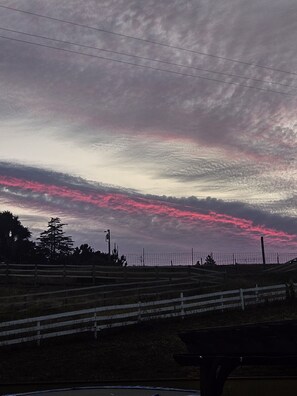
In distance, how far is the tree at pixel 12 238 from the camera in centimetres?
6800

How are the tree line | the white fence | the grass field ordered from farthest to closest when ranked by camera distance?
the tree line
the white fence
the grass field

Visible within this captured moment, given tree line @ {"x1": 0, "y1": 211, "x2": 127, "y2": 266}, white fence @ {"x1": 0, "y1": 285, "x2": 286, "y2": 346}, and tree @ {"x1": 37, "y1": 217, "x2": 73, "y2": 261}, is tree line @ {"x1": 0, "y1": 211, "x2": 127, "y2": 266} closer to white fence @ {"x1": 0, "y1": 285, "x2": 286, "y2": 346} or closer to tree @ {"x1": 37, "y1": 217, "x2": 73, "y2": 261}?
tree @ {"x1": 37, "y1": 217, "x2": 73, "y2": 261}

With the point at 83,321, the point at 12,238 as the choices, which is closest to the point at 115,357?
the point at 83,321

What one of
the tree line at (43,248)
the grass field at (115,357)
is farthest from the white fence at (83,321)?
the tree line at (43,248)

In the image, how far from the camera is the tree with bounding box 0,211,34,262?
68.0 meters

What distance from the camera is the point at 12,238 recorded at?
7925 centimetres

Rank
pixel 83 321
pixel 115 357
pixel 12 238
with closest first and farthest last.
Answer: pixel 115 357 < pixel 83 321 < pixel 12 238

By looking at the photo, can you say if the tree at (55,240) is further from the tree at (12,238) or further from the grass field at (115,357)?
the grass field at (115,357)

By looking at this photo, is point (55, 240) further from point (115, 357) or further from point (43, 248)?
point (115, 357)

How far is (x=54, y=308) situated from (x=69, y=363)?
9.24 metres

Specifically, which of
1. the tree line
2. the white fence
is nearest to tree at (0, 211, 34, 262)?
the tree line

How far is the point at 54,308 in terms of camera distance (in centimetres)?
2389

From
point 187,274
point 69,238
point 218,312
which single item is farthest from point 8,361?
point 69,238

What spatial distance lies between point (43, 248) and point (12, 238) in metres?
7.90
